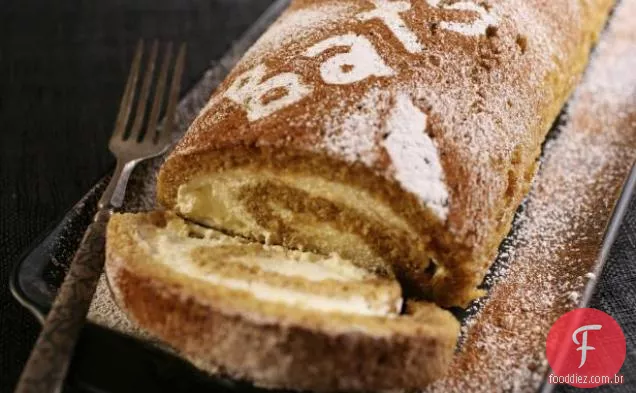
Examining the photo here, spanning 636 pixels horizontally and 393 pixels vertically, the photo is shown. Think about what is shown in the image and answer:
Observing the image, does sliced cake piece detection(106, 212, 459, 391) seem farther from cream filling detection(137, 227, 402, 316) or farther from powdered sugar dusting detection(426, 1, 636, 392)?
powdered sugar dusting detection(426, 1, 636, 392)

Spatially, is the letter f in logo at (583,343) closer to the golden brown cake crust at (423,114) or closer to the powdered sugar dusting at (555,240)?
the powdered sugar dusting at (555,240)

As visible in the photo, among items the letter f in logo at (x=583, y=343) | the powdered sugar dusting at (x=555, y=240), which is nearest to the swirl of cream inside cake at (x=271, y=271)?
the powdered sugar dusting at (x=555, y=240)

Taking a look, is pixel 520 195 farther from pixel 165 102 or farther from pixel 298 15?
pixel 165 102

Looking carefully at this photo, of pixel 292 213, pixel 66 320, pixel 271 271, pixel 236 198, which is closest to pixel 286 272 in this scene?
pixel 271 271

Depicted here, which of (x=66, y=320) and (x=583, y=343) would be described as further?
(x=583, y=343)

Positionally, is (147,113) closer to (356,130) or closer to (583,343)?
(356,130)
